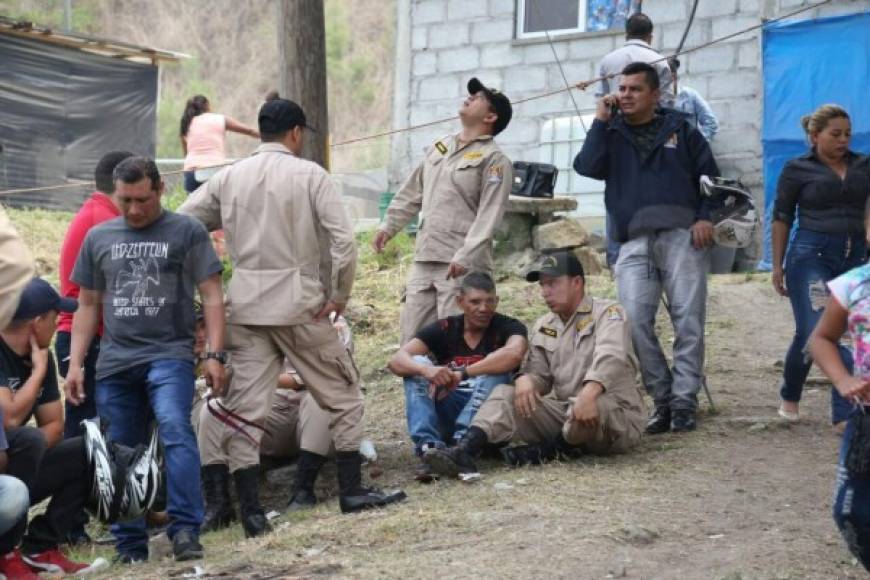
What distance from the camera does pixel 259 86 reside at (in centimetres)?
3259

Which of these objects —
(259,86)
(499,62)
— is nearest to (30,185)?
(499,62)

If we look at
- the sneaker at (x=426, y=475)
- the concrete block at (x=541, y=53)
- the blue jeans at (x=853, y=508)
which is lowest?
the sneaker at (x=426, y=475)

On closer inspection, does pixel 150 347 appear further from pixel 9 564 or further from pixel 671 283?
pixel 671 283

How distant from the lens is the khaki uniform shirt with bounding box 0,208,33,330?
11.5 feet

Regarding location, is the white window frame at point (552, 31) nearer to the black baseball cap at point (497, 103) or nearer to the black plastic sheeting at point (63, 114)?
the black baseball cap at point (497, 103)

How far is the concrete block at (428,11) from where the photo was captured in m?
14.1

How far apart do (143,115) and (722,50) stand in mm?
9957

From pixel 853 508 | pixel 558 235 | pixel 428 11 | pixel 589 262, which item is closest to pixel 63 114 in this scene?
pixel 428 11

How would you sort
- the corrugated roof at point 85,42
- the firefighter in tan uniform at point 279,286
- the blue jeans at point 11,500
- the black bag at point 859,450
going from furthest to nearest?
the corrugated roof at point 85,42
the firefighter in tan uniform at point 279,286
the blue jeans at point 11,500
the black bag at point 859,450

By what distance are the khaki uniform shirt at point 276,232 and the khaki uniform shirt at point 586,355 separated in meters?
1.31

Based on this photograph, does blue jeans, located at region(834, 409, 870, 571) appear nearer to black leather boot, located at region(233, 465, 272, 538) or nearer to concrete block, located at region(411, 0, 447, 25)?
black leather boot, located at region(233, 465, 272, 538)

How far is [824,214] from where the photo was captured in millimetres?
7480

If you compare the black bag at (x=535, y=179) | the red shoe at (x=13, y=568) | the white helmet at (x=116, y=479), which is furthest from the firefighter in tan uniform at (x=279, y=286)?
the black bag at (x=535, y=179)

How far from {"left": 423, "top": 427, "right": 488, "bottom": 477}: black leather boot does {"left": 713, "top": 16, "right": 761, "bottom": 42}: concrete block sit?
22.4 feet
